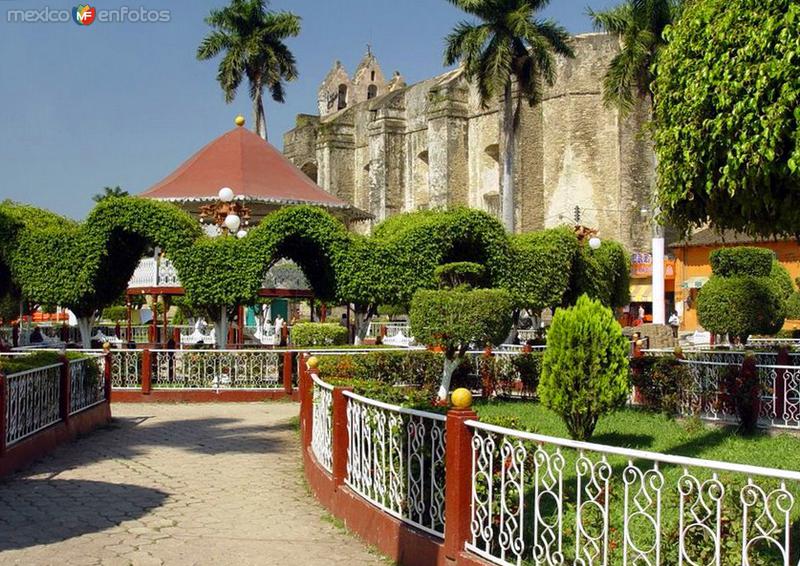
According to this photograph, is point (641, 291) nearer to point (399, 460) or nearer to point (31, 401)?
point (31, 401)

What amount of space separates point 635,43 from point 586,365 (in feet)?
67.7

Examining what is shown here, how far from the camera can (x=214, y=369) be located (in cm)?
1709

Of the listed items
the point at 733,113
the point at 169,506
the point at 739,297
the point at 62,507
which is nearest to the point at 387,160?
Result: the point at 739,297

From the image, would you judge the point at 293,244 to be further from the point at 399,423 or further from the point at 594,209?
the point at 594,209

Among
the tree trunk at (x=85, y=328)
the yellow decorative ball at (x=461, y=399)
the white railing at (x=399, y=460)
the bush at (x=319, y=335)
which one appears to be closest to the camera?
the yellow decorative ball at (x=461, y=399)

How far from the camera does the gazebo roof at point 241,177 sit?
2564cm

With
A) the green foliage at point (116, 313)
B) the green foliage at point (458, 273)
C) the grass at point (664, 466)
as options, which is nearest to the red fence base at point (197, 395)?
the green foliage at point (458, 273)

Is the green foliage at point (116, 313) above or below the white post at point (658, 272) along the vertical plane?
below

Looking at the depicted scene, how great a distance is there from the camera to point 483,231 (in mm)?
18844

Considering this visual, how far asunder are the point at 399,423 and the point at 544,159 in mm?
38094

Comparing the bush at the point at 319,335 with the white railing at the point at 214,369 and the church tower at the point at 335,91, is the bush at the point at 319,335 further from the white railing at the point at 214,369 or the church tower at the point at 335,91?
the church tower at the point at 335,91

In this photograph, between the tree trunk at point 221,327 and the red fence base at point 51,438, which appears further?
the tree trunk at point 221,327

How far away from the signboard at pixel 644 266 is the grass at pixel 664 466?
27.6 metres

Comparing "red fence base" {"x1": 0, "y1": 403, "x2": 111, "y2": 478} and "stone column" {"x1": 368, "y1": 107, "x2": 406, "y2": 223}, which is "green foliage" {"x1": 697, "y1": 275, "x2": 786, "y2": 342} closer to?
"red fence base" {"x1": 0, "y1": 403, "x2": 111, "y2": 478}
